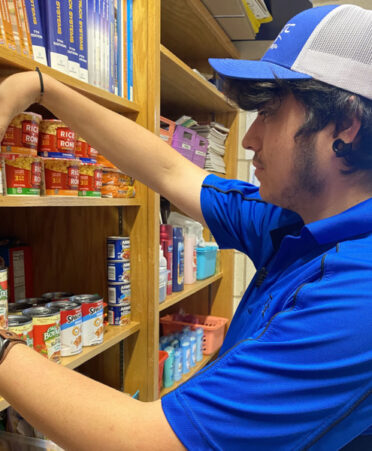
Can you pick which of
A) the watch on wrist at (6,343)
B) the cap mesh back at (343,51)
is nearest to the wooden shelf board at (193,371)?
the watch on wrist at (6,343)

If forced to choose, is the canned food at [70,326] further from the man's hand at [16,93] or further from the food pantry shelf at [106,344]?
the man's hand at [16,93]

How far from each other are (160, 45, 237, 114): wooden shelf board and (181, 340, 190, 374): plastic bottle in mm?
1126

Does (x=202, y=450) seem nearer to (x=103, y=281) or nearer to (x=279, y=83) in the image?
(x=279, y=83)

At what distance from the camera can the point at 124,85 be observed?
1322 mm

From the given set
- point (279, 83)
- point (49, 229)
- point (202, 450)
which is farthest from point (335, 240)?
point (49, 229)

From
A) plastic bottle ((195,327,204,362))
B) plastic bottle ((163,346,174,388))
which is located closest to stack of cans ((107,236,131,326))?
plastic bottle ((163,346,174,388))

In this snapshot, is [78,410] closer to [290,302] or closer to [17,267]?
[290,302]

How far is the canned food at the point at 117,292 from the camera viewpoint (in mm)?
1346

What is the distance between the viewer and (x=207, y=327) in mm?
2197

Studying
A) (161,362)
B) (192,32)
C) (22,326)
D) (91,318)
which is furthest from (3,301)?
(192,32)

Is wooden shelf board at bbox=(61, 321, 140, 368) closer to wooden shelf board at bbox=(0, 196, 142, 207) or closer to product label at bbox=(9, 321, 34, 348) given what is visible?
product label at bbox=(9, 321, 34, 348)

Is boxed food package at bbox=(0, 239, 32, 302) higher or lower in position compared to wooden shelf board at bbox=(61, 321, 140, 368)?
higher

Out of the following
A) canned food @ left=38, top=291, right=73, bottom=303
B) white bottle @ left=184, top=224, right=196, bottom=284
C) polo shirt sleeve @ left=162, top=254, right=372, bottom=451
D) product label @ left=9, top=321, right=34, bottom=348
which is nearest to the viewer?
polo shirt sleeve @ left=162, top=254, right=372, bottom=451

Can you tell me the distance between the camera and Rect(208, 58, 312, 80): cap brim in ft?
2.52
